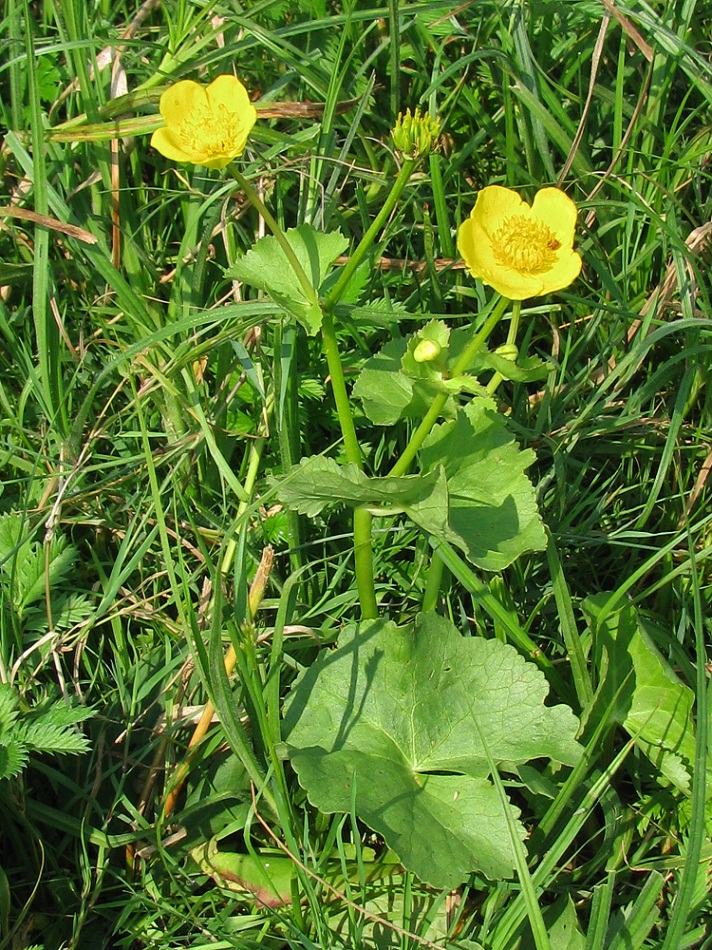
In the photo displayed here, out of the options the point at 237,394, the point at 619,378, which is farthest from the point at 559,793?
the point at 237,394

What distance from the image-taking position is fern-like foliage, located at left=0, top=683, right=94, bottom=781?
174 centimetres

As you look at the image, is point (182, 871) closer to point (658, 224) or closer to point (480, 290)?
point (480, 290)

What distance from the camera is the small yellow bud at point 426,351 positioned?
1725mm

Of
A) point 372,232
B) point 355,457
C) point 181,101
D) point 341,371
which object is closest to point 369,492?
point 355,457

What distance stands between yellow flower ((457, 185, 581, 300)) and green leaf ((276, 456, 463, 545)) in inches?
15.0

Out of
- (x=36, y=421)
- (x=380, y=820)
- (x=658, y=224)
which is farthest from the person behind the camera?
(x=36, y=421)

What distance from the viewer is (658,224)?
232cm

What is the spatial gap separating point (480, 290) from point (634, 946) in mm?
1530

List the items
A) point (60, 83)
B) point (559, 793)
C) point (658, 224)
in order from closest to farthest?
point (559, 793)
point (658, 224)
point (60, 83)

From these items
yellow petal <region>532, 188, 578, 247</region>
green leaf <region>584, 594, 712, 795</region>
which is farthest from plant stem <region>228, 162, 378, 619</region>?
green leaf <region>584, 594, 712, 795</region>

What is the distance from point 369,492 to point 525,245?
1.83 feet

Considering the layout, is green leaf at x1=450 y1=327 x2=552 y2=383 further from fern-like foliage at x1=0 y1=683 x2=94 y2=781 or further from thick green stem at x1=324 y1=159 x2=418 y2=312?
fern-like foliage at x1=0 y1=683 x2=94 y2=781

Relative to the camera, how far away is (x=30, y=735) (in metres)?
1.79

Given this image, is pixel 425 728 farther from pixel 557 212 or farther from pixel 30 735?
pixel 557 212
